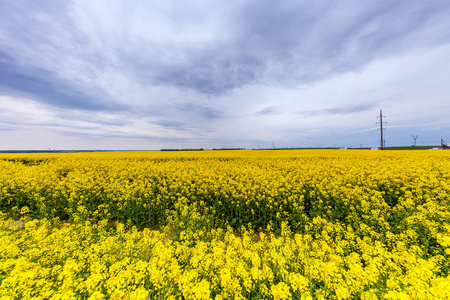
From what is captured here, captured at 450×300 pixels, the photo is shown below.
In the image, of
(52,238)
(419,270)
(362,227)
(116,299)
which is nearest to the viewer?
(116,299)

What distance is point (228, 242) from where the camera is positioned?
3939mm

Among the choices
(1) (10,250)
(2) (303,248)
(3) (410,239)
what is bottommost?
(3) (410,239)

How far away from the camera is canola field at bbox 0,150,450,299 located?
2.29 m

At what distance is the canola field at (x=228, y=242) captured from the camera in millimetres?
2291

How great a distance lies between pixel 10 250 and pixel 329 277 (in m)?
5.58

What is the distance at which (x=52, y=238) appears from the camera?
379cm

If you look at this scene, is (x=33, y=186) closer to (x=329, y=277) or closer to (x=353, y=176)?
(x=329, y=277)

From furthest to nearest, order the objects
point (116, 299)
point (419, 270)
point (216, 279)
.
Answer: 1. point (216, 279)
2. point (419, 270)
3. point (116, 299)

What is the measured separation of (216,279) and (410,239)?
4876 mm

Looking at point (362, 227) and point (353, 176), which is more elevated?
point (353, 176)

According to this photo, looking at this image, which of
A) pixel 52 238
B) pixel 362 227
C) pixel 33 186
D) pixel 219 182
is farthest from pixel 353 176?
pixel 33 186

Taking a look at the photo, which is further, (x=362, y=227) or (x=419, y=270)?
(x=362, y=227)

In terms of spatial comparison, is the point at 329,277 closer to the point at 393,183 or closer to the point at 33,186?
the point at 393,183

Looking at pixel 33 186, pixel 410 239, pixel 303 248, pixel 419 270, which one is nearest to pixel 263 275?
pixel 303 248
